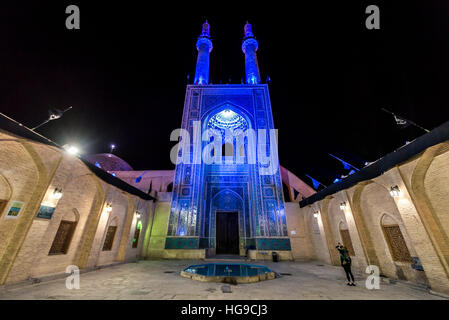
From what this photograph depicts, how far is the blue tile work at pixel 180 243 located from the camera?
11898 millimetres

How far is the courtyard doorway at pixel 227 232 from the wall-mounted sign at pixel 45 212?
10.2 m

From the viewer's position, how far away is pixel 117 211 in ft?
31.6

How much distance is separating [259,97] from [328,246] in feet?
41.4

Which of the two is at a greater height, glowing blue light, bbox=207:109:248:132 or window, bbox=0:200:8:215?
glowing blue light, bbox=207:109:248:132

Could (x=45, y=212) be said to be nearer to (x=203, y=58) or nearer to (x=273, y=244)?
(x=273, y=244)

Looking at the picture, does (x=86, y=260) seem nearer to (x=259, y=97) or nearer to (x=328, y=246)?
(x=328, y=246)

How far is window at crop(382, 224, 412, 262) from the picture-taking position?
247 inches

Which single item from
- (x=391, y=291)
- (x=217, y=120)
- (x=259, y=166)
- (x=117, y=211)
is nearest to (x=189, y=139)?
(x=217, y=120)

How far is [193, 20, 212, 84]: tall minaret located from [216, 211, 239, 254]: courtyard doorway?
12.5m

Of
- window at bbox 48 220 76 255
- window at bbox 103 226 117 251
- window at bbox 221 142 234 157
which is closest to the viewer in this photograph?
window at bbox 48 220 76 255

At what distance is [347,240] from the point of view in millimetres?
8961

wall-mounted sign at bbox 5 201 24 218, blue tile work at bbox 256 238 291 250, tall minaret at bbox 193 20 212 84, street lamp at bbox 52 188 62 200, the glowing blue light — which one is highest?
tall minaret at bbox 193 20 212 84

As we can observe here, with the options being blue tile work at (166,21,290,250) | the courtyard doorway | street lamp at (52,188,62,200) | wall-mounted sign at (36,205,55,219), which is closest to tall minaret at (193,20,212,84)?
blue tile work at (166,21,290,250)

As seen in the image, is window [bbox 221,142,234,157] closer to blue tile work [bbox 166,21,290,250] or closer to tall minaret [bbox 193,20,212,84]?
blue tile work [bbox 166,21,290,250]
